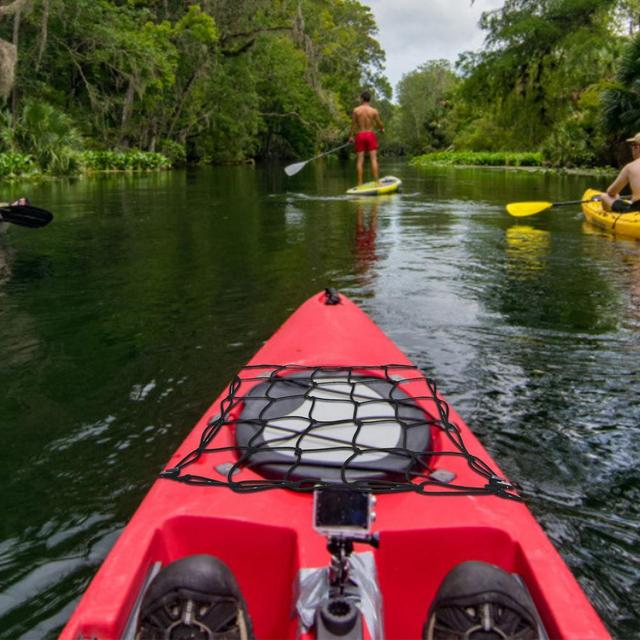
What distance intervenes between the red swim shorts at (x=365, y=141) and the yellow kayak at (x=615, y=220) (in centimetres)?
505

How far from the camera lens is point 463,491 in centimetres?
177

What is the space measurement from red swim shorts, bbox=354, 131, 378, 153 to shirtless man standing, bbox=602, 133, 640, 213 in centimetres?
565

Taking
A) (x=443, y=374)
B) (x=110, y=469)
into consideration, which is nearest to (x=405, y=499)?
(x=110, y=469)

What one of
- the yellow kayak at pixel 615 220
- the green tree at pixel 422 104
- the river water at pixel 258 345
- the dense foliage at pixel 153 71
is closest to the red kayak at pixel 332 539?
the river water at pixel 258 345

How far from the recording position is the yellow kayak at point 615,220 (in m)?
7.88

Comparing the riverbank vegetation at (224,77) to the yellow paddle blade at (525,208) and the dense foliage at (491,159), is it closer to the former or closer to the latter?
the dense foliage at (491,159)

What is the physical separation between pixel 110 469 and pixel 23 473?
362 millimetres

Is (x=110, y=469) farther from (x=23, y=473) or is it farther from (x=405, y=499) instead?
(x=405, y=499)

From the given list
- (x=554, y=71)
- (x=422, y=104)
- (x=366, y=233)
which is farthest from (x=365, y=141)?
(x=422, y=104)

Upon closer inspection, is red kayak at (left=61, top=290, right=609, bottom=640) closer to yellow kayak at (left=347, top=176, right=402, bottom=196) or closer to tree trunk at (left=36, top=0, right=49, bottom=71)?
yellow kayak at (left=347, top=176, right=402, bottom=196)

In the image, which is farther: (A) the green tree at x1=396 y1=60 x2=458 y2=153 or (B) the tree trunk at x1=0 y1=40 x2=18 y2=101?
(A) the green tree at x1=396 y1=60 x2=458 y2=153

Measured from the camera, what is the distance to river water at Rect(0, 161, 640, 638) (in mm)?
2303

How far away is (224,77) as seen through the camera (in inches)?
1180

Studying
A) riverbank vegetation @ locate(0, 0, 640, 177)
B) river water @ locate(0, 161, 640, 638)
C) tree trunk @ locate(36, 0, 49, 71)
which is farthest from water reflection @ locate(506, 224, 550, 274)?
tree trunk @ locate(36, 0, 49, 71)
